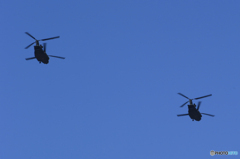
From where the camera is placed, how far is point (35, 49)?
10350 centimetres

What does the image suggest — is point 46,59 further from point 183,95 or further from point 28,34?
point 183,95

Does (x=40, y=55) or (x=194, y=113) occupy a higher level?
(x=40, y=55)

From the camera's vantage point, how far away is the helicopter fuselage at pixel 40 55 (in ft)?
339

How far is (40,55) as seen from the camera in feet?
341

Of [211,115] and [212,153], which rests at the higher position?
[211,115]

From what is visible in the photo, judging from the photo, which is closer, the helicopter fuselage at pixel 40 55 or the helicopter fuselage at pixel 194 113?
the helicopter fuselage at pixel 40 55

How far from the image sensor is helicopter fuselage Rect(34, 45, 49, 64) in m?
103

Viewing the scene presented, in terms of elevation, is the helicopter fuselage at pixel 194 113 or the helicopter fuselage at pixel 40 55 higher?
the helicopter fuselage at pixel 40 55

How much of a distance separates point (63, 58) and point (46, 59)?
178 inches

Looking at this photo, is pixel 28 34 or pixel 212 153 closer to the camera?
pixel 28 34

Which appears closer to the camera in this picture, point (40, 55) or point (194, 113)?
point (40, 55)

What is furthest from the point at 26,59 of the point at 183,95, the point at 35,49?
the point at 183,95

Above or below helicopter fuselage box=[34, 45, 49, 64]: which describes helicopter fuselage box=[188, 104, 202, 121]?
below

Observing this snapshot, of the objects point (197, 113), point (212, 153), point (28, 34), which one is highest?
point (28, 34)
